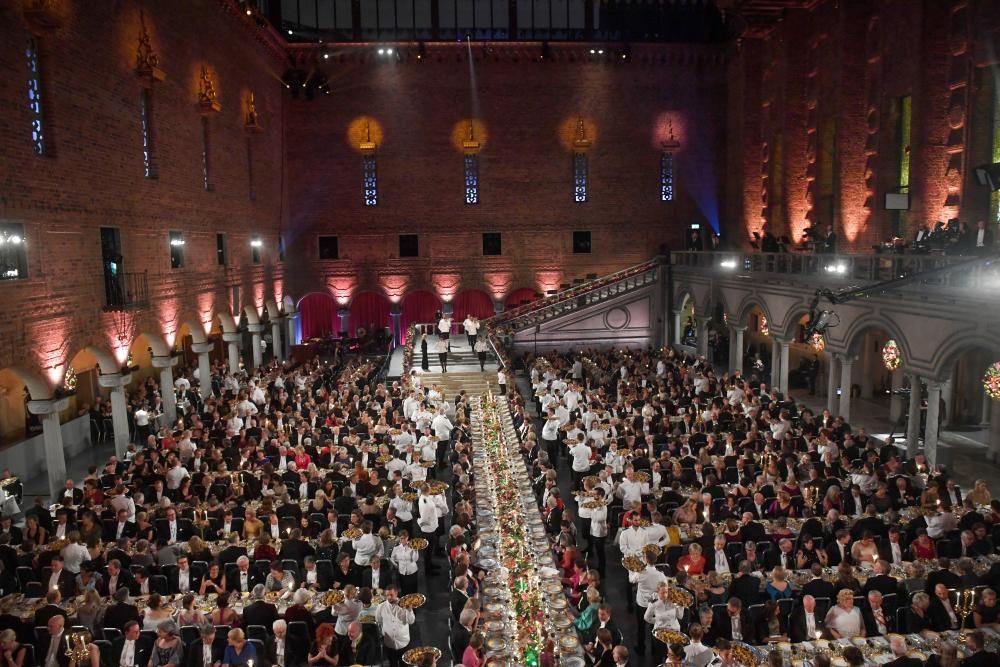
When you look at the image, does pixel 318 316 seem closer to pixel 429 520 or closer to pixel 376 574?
pixel 429 520

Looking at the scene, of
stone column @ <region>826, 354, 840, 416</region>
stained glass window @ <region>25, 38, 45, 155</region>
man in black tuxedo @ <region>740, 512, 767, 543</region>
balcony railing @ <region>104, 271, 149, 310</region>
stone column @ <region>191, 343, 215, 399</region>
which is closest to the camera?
man in black tuxedo @ <region>740, 512, 767, 543</region>

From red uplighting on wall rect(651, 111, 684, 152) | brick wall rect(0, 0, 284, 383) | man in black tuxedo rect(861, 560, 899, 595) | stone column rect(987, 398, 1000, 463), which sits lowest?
stone column rect(987, 398, 1000, 463)

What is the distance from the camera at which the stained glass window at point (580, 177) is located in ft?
127

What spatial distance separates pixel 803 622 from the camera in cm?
927

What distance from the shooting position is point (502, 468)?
45.4 ft

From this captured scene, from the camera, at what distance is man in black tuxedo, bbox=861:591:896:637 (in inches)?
363

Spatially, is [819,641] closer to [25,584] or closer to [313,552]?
[313,552]

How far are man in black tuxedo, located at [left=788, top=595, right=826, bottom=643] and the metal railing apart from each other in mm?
9717

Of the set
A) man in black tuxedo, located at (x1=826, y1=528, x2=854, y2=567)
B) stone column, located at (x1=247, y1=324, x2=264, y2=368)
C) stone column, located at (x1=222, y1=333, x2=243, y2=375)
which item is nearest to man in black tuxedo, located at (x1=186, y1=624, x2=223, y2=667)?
man in black tuxedo, located at (x1=826, y1=528, x2=854, y2=567)

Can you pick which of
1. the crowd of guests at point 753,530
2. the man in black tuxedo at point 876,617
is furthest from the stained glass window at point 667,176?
the man in black tuxedo at point 876,617

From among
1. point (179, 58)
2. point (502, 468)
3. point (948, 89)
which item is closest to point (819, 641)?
point (502, 468)

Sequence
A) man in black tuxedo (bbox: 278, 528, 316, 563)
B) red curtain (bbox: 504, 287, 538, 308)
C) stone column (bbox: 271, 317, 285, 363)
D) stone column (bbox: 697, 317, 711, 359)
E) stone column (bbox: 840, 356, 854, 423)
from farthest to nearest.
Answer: red curtain (bbox: 504, 287, 538, 308) < stone column (bbox: 271, 317, 285, 363) < stone column (bbox: 697, 317, 711, 359) < stone column (bbox: 840, 356, 854, 423) < man in black tuxedo (bbox: 278, 528, 316, 563)

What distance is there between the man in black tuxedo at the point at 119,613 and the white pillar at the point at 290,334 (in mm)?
27684

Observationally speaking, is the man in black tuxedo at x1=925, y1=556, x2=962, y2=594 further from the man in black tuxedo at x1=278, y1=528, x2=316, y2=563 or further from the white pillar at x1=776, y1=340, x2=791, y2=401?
the white pillar at x1=776, y1=340, x2=791, y2=401
